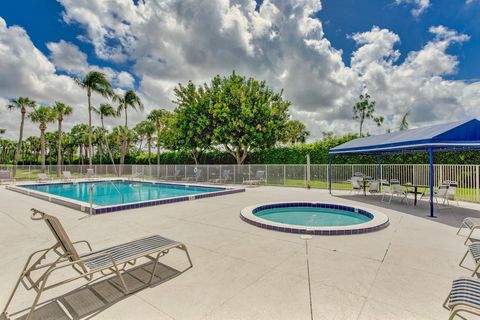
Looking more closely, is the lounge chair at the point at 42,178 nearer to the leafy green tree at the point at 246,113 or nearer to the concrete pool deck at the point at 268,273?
the leafy green tree at the point at 246,113

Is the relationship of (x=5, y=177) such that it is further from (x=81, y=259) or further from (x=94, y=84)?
(x=81, y=259)

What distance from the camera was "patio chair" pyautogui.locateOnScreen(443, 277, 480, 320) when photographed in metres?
1.83

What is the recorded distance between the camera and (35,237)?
5.09 m

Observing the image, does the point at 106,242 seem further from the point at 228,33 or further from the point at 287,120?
the point at 287,120

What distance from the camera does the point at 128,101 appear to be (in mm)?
27953

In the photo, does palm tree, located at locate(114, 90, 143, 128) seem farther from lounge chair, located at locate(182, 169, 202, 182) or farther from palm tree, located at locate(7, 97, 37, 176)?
lounge chair, located at locate(182, 169, 202, 182)

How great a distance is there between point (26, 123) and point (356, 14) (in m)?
30.8

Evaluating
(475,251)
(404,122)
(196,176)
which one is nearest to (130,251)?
(475,251)

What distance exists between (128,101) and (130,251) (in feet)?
93.6

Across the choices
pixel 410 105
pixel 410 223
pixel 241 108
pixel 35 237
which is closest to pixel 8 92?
pixel 241 108

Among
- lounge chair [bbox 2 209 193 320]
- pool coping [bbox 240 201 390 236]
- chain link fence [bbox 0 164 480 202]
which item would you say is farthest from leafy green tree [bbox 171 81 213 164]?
lounge chair [bbox 2 209 193 320]

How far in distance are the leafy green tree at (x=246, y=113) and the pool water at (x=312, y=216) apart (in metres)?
10.5

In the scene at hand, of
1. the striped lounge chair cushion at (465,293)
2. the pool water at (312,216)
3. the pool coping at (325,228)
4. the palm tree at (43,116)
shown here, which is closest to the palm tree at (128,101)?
the palm tree at (43,116)

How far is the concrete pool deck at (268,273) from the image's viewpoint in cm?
254
